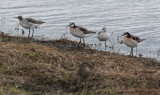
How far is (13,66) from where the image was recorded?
9094mm

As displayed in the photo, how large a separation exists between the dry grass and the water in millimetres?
4539

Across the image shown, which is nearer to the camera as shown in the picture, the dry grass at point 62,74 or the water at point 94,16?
the dry grass at point 62,74

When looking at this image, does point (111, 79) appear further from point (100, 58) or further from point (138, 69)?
point (100, 58)

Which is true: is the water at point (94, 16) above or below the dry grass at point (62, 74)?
above

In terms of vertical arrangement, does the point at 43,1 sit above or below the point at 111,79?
above

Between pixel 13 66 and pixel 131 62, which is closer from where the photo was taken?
pixel 13 66

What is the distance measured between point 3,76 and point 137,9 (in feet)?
47.3

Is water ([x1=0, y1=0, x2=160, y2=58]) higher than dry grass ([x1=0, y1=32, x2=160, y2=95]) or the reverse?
higher

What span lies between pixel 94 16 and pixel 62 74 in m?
11.3

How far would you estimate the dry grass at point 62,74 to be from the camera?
26.7 ft

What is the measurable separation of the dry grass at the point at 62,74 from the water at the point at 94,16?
4539 millimetres

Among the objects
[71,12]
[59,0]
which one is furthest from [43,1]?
[71,12]

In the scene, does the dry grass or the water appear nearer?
the dry grass

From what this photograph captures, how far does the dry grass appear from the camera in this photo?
26.7ft
